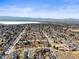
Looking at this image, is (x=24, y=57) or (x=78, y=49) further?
(x=78, y=49)

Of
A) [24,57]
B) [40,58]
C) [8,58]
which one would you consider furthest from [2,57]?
[40,58]

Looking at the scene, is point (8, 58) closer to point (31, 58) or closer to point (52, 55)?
point (31, 58)

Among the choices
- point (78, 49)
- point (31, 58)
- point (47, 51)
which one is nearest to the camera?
point (31, 58)

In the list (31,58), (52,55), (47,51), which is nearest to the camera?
(31,58)

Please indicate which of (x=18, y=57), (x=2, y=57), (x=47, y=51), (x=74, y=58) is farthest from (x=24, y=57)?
(x=74, y=58)

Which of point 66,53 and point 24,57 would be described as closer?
point 24,57

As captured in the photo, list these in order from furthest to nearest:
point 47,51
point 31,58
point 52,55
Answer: point 47,51
point 52,55
point 31,58

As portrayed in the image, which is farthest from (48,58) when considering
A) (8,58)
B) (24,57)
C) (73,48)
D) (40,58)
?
(73,48)

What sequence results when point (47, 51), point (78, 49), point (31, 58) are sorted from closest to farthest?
point (31, 58)
point (47, 51)
point (78, 49)

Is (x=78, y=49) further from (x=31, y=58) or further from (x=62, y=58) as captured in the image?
(x=31, y=58)
